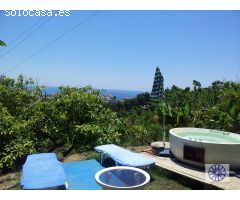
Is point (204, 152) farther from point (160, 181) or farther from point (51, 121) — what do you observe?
point (51, 121)

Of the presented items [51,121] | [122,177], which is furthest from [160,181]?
[51,121]

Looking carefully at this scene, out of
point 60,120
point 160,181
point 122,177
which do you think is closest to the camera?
point 122,177

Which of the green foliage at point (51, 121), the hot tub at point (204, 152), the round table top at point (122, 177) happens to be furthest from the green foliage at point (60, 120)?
the round table top at point (122, 177)

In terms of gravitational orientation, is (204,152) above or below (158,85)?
below

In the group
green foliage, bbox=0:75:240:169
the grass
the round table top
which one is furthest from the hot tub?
the round table top

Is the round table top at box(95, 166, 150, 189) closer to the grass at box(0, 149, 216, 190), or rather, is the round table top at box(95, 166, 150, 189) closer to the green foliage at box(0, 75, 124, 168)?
the grass at box(0, 149, 216, 190)

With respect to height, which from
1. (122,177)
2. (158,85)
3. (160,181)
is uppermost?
(158,85)

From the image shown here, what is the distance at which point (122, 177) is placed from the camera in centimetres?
416

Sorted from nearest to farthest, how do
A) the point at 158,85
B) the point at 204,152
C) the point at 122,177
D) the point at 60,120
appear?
the point at 122,177, the point at 204,152, the point at 60,120, the point at 158,85

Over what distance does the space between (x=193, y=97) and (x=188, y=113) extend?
429cm

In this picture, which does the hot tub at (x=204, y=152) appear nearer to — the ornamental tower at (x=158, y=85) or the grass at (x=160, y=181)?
the grass at (x=160, y=181)

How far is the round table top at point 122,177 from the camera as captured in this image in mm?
3979

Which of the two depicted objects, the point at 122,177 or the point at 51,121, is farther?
the point at 51,121
